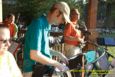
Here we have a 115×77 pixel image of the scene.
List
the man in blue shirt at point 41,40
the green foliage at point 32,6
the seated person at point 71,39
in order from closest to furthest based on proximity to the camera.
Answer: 1. the man in blue shirt at point 41,40
2. the seated person at point 71,39
3. the green foliage at point 32,6

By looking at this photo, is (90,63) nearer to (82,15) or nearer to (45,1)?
(82,15)

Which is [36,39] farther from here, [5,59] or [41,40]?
[5,59]

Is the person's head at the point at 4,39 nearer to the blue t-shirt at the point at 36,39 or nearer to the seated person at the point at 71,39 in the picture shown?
the blue t-shirt at the point at 36,39

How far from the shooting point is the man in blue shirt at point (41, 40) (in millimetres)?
3949

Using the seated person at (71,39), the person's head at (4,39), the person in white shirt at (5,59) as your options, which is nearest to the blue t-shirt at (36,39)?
the person in white shirt at (5,59)

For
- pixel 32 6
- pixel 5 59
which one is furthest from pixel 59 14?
pixel 32 6

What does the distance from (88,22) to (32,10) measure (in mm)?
10688

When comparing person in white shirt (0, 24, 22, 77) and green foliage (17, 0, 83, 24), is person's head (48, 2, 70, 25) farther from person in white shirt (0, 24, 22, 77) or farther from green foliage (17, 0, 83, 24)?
green foliage (17, 0, 83, 24)

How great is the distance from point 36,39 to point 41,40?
93mm

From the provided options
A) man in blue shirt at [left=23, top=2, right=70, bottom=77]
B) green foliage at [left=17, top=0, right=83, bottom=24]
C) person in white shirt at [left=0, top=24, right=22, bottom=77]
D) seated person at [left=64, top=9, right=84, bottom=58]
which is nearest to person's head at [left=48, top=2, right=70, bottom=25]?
man in blue shirt at [left=23, top=2, right=70, bottom=77]

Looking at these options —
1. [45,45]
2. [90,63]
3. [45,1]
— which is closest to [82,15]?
[45,1]

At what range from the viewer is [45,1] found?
21.0 m

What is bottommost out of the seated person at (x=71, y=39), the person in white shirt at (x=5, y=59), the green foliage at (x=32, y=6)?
the green foliage at (x=32, y=6)

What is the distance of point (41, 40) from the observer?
4.08 meters
